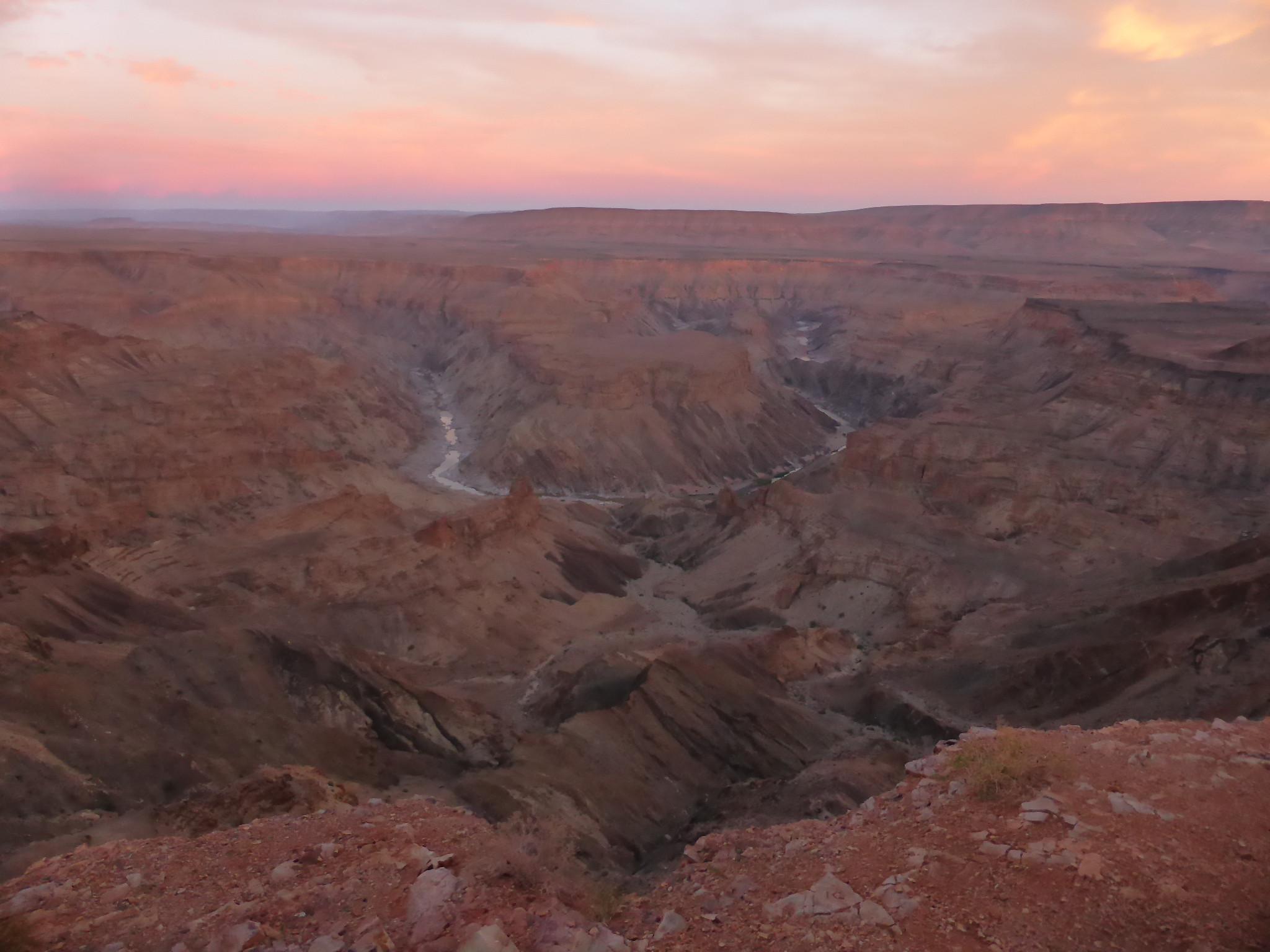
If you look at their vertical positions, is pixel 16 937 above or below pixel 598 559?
above

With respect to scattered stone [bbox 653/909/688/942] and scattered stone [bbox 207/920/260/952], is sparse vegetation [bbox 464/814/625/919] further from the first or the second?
scattered stone [bbox 207/920/260/952]

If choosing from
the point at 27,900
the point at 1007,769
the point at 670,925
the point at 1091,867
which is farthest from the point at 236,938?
the point at 1007,769

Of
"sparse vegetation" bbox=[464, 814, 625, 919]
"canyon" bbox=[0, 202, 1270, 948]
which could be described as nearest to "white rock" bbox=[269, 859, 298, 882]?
"sparse vegetation" bbox=[464, 814, 625, 919]

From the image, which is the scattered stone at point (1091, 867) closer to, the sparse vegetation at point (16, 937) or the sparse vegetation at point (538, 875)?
the sparse vegetation at point (538, 875)

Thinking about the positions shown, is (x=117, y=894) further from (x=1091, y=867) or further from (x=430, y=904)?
(x=1091, y=867)

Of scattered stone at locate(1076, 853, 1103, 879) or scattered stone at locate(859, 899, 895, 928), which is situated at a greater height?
scattered stone at locate(1076, 853, 1103, 879)

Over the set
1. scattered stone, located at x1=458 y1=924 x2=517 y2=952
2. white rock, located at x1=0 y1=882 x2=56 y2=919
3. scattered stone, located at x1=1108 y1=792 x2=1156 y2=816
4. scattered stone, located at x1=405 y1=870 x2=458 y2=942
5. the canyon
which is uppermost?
scattered stone, located at x1=1108 y1=792 x2=1156 y2=816

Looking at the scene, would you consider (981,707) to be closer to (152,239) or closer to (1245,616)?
(1245,616)
